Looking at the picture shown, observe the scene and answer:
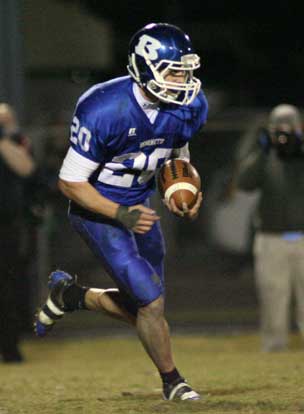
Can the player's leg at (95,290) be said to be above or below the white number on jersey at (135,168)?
below

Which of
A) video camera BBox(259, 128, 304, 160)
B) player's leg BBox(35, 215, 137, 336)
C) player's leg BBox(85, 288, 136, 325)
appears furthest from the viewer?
video camera BBox(259, 128, 304, 160)

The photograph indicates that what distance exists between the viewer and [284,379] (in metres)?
8.69

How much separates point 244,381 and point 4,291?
288 cm

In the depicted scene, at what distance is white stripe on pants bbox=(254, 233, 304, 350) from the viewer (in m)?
11.5

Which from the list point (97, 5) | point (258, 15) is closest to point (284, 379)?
point (97, 5)

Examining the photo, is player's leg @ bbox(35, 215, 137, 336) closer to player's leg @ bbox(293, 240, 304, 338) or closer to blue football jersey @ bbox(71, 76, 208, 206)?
blue football jersey @ bbox(71, 76, 208, 206)

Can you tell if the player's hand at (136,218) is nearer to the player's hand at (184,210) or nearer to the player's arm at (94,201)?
the player's arm at (94,201)

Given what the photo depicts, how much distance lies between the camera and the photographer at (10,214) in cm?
1103

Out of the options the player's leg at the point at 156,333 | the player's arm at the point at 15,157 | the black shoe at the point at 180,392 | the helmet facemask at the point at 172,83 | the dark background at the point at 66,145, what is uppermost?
the helmet facemask at the point at 172,83

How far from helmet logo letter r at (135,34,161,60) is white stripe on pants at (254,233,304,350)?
4265 millimetres

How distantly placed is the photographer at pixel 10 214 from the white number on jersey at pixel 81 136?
3.58 meters

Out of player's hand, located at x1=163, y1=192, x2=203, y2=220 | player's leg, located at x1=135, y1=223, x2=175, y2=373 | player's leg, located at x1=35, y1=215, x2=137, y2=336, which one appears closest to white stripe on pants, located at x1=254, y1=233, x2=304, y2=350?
player's leg, located at x1=35, y1=215, x2=137, y2=336

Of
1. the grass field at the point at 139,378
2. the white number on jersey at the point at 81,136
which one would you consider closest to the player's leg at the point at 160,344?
the grass field at the point at 139,378

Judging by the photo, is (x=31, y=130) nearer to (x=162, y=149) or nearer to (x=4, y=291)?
(x=4, y=291)
